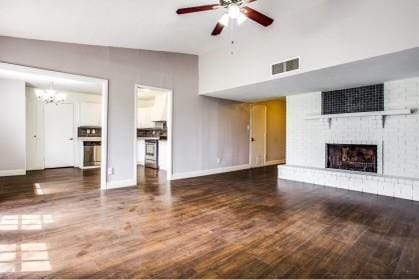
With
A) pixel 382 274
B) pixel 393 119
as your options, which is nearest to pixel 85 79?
pixel 382 274

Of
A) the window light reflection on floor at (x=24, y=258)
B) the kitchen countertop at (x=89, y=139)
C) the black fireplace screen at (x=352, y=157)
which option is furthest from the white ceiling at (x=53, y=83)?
the black fireplace screen at (x=352, y=157)

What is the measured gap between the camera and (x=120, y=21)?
339cm

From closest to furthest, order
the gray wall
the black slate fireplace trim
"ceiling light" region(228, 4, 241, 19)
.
→ "ceiling light" region(228, 4, 241, 19)
the gray wall
the black slate fireplace trim

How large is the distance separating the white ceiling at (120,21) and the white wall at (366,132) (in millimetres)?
2358

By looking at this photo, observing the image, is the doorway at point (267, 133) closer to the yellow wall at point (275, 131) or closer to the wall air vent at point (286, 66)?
the yellow wall at point (275, 131)

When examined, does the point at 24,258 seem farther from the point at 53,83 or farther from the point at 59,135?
the point at 59,135

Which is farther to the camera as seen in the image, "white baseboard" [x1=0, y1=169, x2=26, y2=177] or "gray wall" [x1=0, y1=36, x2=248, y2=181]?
"white baseboard" [x1=0, y1=169, x2=26, y2=177]

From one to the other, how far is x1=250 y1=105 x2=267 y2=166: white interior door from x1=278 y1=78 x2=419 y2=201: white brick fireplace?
73.5 inches

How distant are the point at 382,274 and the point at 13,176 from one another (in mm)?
7465

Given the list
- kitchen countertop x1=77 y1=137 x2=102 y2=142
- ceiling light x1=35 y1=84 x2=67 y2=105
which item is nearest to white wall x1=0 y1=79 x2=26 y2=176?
ceiling light x1=35 y1=84 x2=67 y2=105

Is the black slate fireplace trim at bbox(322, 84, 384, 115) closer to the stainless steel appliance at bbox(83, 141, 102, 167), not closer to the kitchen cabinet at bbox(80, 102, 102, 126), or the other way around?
the stainless steel appliance at bbox(83, 141, 102, 167)

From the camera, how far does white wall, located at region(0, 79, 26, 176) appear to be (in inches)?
226

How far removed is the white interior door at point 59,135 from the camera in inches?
278

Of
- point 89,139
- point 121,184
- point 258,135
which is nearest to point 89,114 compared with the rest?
point 89,139
